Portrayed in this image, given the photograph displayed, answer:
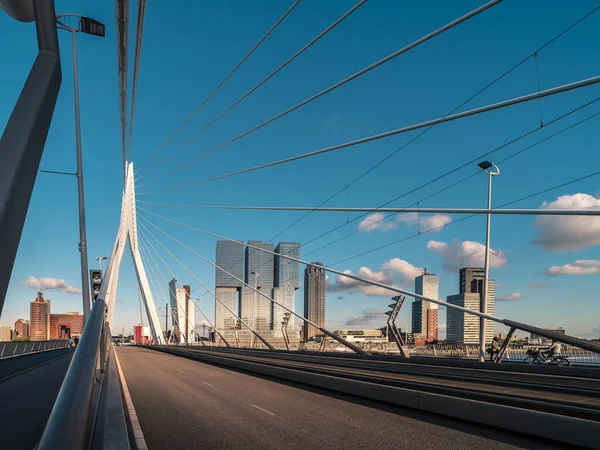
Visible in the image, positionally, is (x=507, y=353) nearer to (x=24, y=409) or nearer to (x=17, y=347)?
(x=24, y=409)

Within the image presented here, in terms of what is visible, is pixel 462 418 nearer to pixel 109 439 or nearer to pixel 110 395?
pixel 109 439

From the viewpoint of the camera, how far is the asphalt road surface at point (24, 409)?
8.59m

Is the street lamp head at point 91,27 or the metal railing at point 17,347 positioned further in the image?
the metal railing at point 17,347

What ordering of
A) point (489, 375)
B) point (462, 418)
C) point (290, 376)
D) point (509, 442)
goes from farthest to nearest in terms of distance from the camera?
1. point (489, 375)
2. point (290, 376)
3. point (462, 418)
4. point (509, 442)

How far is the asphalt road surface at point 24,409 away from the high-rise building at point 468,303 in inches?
691

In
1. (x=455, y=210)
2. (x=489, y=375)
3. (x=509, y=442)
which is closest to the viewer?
(x=509, y=442)

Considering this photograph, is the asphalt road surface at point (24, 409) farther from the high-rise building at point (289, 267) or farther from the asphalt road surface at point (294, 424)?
the high-rise building at point (289, 267)

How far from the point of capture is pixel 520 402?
10.1 metres

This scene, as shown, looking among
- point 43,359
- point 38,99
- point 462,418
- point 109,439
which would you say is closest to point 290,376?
point 462,418

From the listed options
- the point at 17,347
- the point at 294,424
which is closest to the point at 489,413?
the point at 294,424

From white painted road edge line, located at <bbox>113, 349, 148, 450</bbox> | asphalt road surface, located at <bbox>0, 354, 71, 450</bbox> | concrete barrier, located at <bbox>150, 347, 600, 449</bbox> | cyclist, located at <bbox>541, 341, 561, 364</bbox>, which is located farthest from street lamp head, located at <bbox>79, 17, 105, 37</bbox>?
cyclist, located at <bbox>541, 341, 561, 364</bbox>

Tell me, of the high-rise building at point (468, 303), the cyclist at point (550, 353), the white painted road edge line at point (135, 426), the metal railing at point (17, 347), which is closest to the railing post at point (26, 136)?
the white painted road edge line at point (135, 426)

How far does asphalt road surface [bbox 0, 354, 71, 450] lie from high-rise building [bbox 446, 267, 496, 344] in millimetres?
17550

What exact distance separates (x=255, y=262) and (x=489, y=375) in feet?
317
